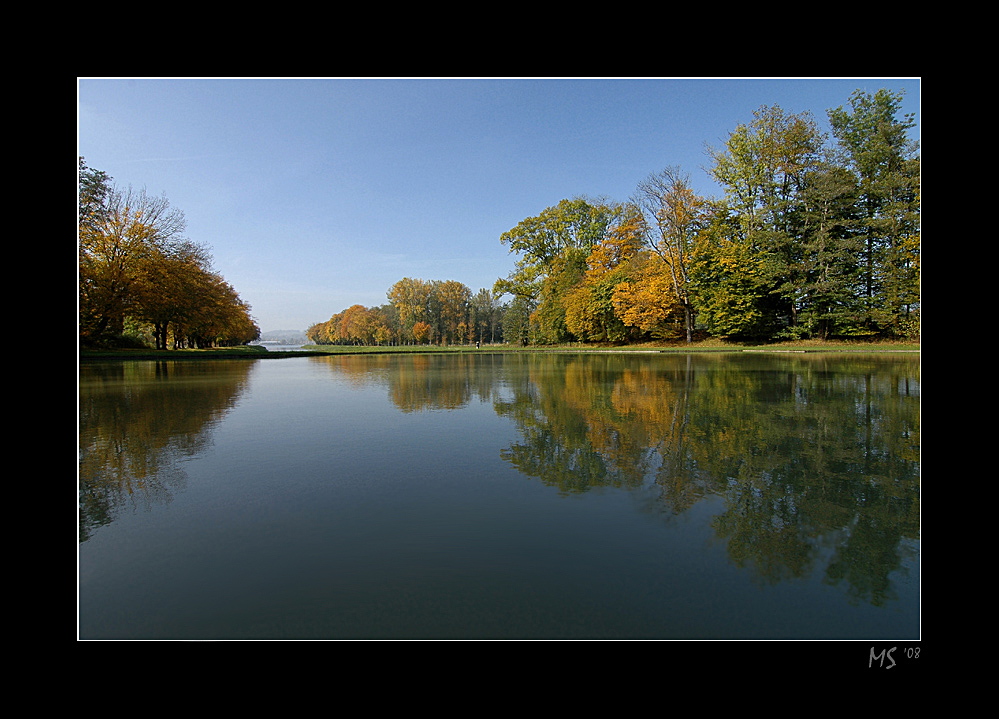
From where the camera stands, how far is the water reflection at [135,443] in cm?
313

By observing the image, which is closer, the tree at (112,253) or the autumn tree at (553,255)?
the tree at (112,253)

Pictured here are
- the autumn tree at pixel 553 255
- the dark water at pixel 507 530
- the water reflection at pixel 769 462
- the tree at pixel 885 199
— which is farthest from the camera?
the autumn tree at pixel 553 255

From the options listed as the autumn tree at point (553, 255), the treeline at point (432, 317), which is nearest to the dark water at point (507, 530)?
the autumn tree at point (553, 255)

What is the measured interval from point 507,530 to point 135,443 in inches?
177

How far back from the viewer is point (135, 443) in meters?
4.80

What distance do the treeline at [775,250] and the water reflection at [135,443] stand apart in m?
23.4

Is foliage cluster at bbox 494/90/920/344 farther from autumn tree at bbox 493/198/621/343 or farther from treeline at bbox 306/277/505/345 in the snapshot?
treeline at bbox 306/277/505/345

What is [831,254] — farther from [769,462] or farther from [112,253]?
[112,253]

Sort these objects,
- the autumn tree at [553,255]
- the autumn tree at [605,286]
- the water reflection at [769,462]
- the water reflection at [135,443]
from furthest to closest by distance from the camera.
Answer: 1. the autumn tree at [553,255]
2. the autumn tree at [605,286]
3. the water reflection at [135,443]
4. the water reflection at [769,462]

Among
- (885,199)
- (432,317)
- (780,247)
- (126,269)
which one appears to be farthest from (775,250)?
(432,317)

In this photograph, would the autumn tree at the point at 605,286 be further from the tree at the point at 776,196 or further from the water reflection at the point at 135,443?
the water reflection at the point at 135,443

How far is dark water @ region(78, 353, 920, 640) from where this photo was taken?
5.69ft
